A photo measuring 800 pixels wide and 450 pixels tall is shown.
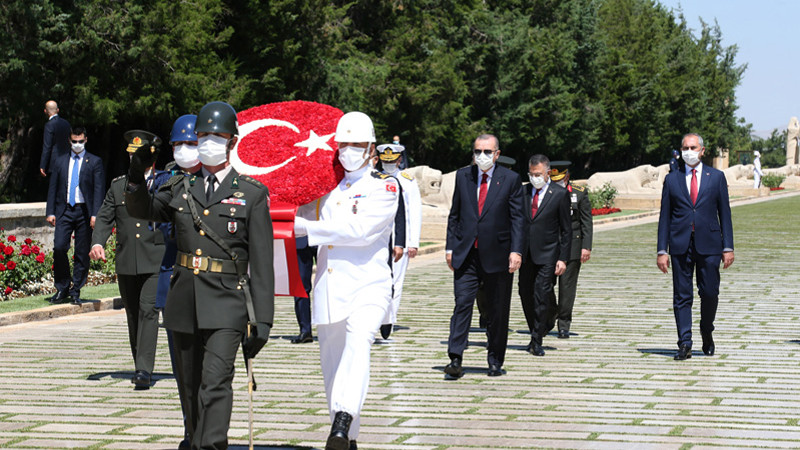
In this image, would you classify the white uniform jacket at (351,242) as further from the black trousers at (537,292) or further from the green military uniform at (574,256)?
the green military uniform at (574,256)

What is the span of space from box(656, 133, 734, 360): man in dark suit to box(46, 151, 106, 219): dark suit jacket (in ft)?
20.5

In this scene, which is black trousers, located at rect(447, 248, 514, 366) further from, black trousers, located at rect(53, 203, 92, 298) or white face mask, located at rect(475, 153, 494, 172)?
black trousers, located at rect(53, 203, 92, 298)

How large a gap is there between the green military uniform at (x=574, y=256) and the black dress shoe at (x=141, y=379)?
180 inches

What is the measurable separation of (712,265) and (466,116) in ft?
147

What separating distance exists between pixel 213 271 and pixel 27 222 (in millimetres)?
11465

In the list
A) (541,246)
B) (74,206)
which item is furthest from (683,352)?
(74,206)

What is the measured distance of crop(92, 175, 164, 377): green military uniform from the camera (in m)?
9.15

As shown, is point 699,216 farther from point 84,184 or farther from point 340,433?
point 84,184

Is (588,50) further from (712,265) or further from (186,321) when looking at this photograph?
(186,321)

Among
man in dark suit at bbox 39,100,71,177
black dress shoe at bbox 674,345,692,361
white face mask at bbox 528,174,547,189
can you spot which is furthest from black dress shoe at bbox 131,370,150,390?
man in dark suit at bbox 39,100,71,177

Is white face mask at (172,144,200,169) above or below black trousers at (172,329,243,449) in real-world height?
above

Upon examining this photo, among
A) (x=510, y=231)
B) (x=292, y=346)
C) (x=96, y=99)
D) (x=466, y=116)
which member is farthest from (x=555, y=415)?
(x=466, y=116)

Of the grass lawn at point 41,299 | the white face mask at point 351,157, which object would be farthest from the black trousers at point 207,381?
the grass lawn at point 41,299

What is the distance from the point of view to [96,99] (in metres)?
30.1
